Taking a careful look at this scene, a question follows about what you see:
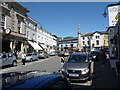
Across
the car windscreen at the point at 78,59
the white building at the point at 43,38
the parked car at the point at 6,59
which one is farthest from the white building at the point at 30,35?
the car windscreen at the point at 78,59

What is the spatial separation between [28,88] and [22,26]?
2599 centimetres

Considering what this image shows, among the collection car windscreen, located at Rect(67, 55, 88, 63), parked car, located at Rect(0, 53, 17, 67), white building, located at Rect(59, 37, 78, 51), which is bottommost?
parked car, located at Rect(0, 53, 17, 67)

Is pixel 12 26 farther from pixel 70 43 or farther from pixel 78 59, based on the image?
pixel 70 43

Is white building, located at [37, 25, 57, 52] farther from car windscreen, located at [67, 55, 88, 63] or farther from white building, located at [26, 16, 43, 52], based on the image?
car windscreen, located at [67, 55, 88, 63]

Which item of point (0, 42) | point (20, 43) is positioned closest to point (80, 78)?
point (0, 42)

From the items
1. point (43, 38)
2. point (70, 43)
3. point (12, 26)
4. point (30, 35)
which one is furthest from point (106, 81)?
point (70, 43)

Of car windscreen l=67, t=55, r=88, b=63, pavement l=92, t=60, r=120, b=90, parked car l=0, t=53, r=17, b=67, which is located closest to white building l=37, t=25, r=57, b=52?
parked car l=0, t=53, r=17, b=67

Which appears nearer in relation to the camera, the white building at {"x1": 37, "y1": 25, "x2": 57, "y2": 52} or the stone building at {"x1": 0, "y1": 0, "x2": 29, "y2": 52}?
the stone building at {"x1": 0, "y1": 0, "x2": 29, "y2": 52}

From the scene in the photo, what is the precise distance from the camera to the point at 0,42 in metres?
20.0

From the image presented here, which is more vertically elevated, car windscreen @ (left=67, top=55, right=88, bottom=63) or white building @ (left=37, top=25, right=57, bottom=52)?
white building @ (left=37, top=25, right=57, bottom=52)

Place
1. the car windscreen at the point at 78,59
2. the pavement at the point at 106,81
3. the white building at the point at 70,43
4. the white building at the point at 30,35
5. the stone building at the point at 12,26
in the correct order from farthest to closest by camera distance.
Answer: the white building at the point at 70,43 → the white building at the point at 30,35 → the stone building at the point at 12,26 → the car windscreen at the point at 78,59 → the pavement at the point at 106,81

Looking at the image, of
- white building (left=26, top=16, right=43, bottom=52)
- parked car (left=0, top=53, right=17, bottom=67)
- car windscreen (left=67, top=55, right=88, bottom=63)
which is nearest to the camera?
car windscreen (left=67, top=55, right=88, bottom=63)

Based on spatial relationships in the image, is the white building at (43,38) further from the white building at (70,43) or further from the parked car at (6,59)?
the white building at (70,43)

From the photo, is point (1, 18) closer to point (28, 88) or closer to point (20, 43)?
Answer: point (20, 43)
